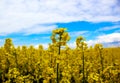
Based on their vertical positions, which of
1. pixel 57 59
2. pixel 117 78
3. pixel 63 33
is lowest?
pixel 117 78

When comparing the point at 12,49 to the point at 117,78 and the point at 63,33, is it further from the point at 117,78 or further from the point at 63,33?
the point at 63,33

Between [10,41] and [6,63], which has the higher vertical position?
[10,41]

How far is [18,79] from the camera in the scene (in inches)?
410

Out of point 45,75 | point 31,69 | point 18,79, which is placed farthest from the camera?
point 31,69

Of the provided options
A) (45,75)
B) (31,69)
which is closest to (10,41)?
(31,69)

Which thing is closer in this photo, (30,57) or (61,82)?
(61,82)

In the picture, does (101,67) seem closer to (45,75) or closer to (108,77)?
(108,77)

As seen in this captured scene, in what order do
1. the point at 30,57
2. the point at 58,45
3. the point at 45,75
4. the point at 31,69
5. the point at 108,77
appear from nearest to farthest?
1. the point at 58,45
2. the point at 45,75
3. the point at 108,77
4. the point at 31,69
5. the point at 30,57

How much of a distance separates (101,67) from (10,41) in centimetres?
518

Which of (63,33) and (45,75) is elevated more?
(63,33)

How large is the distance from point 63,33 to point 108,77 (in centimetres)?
409

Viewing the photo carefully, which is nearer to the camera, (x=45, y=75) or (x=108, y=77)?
(x=45, y=75)

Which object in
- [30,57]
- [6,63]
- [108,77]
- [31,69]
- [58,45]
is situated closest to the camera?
[58,45]

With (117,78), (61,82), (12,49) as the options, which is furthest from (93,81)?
(12,49)
